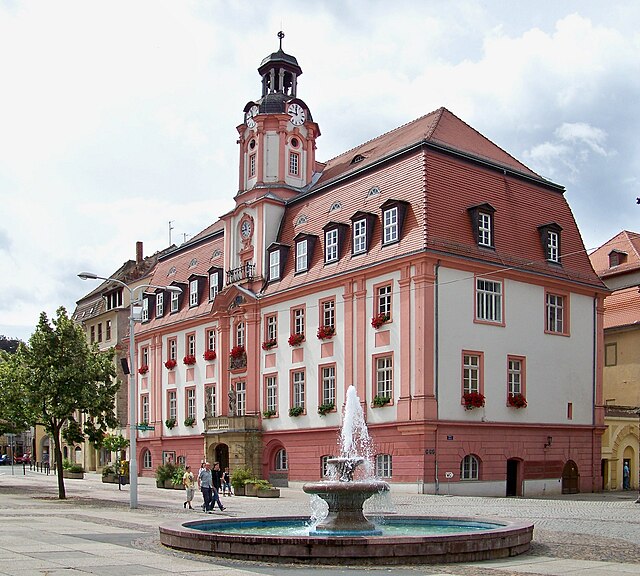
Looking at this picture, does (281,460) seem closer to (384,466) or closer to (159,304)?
(384,466)

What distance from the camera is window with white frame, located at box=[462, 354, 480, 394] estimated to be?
39.7 m

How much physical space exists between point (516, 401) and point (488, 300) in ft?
14.9

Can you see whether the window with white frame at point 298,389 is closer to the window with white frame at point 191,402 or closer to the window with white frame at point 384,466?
the window with white frame at point 384,466

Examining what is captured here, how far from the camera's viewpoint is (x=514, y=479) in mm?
41031

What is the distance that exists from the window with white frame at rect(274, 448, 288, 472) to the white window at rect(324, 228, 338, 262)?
33.4ft

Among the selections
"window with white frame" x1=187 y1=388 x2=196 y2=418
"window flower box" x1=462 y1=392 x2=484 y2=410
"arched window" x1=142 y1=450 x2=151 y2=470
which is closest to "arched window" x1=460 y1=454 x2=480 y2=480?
"window flower box" x1=462 y1=392 x2=484 y2=410

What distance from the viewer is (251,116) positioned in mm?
52875

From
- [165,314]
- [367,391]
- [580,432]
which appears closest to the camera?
[367,391]

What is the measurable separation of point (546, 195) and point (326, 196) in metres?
10.9

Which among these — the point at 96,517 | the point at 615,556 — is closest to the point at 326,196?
the point at 96,517

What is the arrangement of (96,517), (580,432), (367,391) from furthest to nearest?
(580,432)
(367,391)
(96,517)

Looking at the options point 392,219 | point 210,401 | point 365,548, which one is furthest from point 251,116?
point 365,548

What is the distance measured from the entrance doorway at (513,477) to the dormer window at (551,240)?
9707 millimetres

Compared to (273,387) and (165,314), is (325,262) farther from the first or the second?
(165,314)
